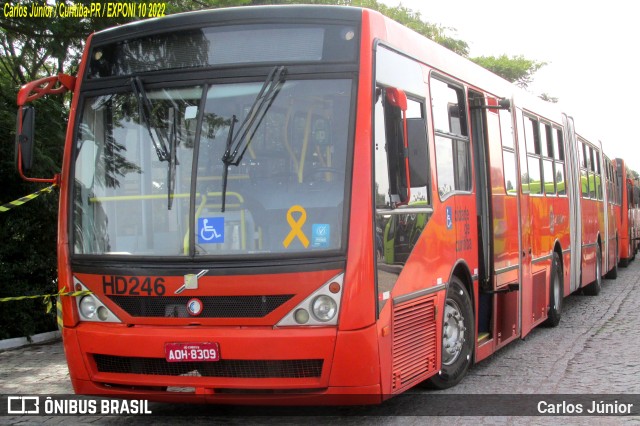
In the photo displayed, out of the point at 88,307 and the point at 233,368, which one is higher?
the point at 88,307

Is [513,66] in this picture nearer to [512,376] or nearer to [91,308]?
[512,376]

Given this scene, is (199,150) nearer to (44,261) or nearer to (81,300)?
(81,300)

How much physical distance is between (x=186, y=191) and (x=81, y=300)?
3.77 ft

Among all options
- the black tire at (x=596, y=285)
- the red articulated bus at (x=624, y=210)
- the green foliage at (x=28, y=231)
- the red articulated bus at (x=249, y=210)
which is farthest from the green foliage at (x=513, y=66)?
the red articulated bus at (x=249, y=210)

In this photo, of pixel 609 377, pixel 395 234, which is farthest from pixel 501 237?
pixel 395 234

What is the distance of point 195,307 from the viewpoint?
609cm

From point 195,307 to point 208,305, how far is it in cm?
9

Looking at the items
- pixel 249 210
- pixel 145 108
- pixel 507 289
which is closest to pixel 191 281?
pixel 249 210

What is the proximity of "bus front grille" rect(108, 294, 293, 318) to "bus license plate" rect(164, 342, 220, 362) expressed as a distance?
8.5 inches

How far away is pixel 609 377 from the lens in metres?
8.23

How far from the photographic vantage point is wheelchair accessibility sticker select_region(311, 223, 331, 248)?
594 centimetres

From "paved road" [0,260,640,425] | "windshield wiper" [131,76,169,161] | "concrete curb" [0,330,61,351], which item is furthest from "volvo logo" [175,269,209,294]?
"concrete curb" [0,330,61,351]

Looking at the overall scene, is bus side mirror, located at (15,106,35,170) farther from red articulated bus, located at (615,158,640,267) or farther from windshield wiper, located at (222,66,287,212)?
red articulated bus, located at (615,158,640,267)

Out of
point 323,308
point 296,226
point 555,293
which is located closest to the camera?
point 323,308
